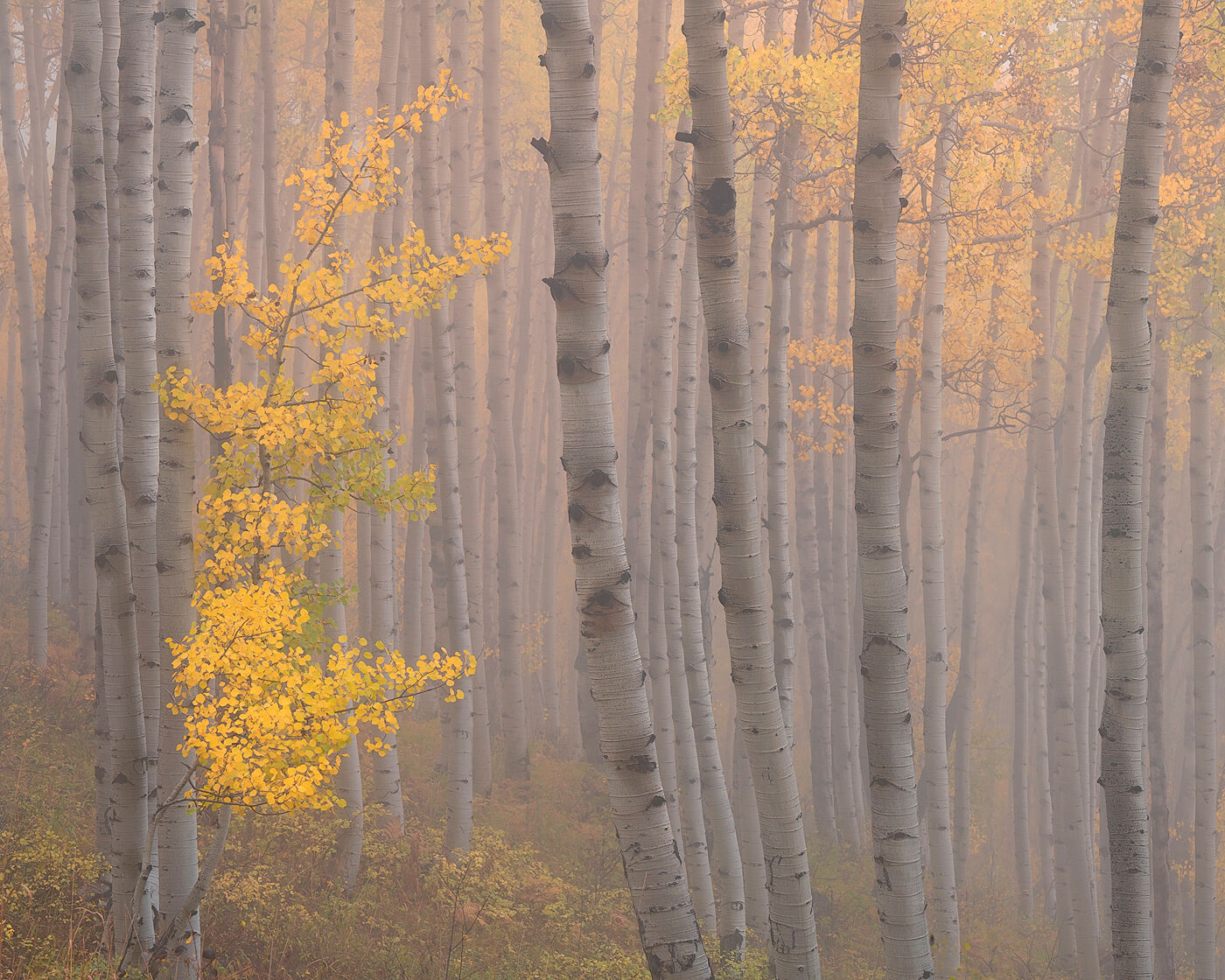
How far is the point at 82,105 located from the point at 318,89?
1481cm

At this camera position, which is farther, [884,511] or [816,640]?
[816,640]

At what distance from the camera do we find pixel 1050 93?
11.4 meters

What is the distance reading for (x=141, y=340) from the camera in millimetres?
4359

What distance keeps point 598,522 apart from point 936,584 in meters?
6.49

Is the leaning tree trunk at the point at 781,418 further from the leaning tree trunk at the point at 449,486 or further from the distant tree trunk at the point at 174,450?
the distant tree trunk at the point at 174,450

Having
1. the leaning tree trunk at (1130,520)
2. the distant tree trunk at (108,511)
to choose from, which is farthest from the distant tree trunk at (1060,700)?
the distant tree trunk at (108,511)

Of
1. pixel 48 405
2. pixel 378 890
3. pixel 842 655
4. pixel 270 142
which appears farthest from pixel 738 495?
pixel 842 655

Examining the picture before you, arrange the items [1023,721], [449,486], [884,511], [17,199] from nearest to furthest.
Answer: [884,511]
[449,486]
[17,199]
[1023,721]

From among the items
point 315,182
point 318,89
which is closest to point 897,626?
point 315,182

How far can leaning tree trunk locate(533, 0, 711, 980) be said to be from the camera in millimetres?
3264

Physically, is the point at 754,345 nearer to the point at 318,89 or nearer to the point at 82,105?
the point at 82,105

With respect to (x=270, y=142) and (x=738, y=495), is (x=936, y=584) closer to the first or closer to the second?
(x=738, y=495)

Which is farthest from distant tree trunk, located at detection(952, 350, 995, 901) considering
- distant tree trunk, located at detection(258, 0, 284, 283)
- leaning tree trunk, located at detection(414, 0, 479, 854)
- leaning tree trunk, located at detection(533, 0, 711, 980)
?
leaning tree trunk, located at detection(533, 0, 711, 980)

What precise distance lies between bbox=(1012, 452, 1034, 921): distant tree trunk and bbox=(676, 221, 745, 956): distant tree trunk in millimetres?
7356
